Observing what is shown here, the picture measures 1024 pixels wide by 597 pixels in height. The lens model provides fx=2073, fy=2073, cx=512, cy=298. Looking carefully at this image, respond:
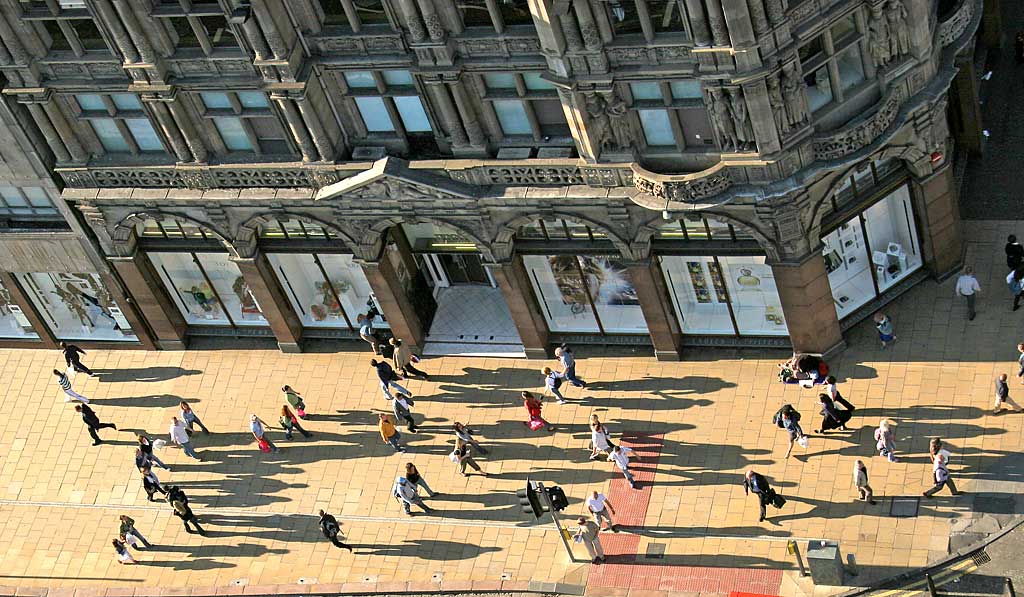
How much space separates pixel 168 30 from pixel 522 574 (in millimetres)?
20634

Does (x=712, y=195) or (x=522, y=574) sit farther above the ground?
(x=712, y=195)

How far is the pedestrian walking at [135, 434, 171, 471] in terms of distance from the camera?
7125 cm

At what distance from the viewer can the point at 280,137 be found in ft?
225

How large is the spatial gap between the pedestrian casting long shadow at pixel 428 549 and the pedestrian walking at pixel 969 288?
1729 cm

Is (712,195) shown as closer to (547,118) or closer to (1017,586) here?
(547,118)

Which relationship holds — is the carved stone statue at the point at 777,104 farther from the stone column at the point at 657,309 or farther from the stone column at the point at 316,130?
the stone column at the point at 316,130

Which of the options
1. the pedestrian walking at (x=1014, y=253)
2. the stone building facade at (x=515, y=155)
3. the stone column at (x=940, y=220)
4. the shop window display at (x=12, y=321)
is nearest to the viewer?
the stone building facade at (x=515, y=155)

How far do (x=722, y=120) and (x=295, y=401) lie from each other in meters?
19.3

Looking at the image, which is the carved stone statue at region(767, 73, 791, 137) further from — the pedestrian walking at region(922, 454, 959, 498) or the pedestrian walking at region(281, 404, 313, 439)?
the pedestrian walking at region(281, 404, 313, 439)

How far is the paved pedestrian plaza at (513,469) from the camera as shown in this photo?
64500mm

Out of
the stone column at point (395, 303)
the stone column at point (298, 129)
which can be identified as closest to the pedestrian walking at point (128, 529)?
the stone column at point (395, 303)

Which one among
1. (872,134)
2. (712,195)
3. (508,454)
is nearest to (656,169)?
(712,195)

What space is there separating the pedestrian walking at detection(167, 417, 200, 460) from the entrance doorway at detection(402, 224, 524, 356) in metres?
9.00

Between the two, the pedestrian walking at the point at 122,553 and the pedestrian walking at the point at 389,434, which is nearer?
the pedestrian walking at the point at 122,553
